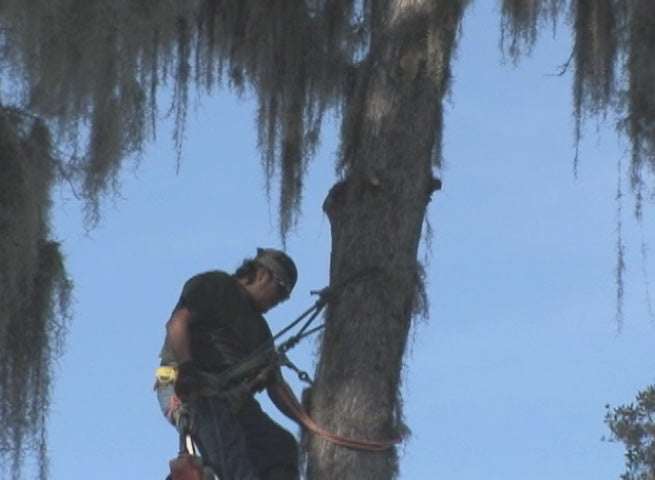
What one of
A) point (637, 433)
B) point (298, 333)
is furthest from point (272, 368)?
point (637, 433)

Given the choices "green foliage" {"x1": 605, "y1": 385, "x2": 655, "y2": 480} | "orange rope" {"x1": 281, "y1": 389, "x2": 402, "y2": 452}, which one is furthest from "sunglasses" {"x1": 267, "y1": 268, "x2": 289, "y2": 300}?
"green foliage" {"x1": 605, "y1": 385, "x2": 655, "y2": 480}

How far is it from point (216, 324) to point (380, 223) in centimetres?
73

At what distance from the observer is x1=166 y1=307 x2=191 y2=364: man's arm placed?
8062 mm

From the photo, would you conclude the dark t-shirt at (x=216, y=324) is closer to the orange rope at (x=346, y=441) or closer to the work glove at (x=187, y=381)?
the work glove at (x=187, y=381)

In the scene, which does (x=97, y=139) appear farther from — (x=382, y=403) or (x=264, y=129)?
(x=382, y=403)

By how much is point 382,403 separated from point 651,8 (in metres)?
2.14

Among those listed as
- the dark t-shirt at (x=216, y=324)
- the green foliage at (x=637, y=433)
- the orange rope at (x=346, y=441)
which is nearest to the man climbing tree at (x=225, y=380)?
the dark t-shirt at (x=216, y=324)

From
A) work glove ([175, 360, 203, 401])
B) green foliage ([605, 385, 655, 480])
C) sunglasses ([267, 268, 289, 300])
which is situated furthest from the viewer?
green foliage ([605, 385, 655, 480])

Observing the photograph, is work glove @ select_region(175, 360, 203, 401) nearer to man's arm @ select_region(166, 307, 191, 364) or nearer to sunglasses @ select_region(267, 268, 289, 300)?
man's arm @ select_region(166, 307, 191, 364)

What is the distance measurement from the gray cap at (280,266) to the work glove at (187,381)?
24.1 inches

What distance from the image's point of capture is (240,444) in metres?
8.09

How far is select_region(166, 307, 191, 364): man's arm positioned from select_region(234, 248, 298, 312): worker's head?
14.4 inches

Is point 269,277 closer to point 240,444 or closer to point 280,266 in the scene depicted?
point 280,266

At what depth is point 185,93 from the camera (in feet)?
30.6
